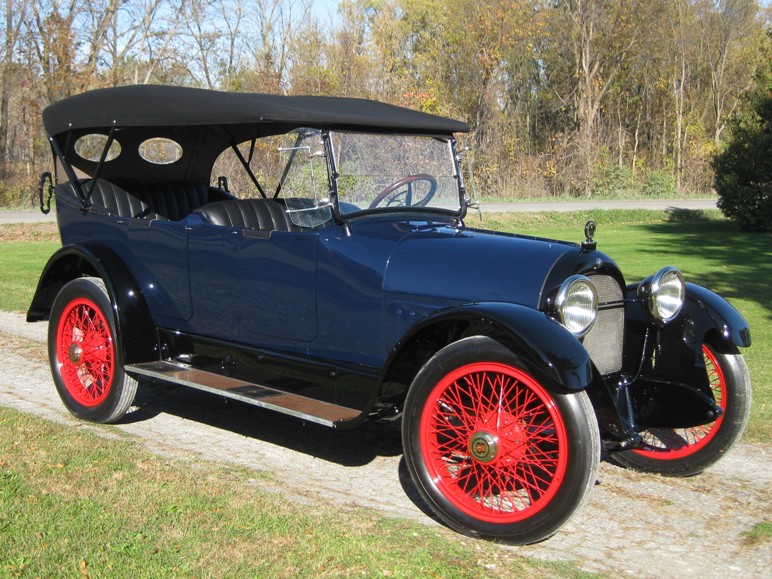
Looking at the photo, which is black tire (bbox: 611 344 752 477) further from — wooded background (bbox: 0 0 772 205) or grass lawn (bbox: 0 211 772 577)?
wooded background (bbox: 0 0 772 205)

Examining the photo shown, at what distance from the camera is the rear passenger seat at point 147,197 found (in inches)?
229

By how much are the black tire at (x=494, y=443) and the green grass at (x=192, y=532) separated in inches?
6.2

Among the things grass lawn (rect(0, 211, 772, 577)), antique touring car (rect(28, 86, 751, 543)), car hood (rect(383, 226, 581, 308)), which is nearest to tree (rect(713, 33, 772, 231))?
grass lawn (rect(0, 211, 772, 577))

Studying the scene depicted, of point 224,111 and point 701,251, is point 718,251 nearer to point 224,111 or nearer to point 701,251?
point 701,251

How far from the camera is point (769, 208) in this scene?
2027 centimetres

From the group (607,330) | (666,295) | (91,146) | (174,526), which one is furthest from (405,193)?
(91,146)

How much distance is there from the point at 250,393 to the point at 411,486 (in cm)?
97

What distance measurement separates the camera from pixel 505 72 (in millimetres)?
35656

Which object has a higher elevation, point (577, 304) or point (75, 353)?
point (577, 304)

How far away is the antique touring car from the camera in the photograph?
359cm

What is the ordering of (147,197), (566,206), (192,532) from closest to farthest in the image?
(192,532)
(147,197)
(566,206)

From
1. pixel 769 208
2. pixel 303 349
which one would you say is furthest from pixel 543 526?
pixel 769 208

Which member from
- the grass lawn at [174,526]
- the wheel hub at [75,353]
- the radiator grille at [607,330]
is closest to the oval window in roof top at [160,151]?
the wheel hub at [75,353]

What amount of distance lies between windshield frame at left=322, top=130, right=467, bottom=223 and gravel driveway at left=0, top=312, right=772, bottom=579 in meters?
1.35
